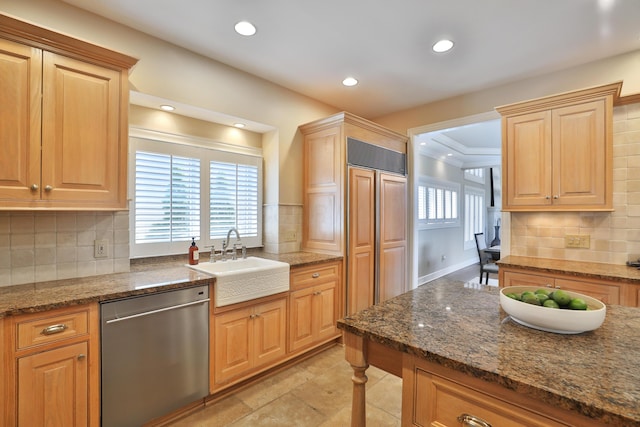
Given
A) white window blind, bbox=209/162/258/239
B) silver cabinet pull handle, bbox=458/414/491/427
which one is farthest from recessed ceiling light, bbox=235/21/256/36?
silver cabinet pull handle, bbox=458/414/491/427

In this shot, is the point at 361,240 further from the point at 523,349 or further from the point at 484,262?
the point at 484,262

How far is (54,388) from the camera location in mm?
1536

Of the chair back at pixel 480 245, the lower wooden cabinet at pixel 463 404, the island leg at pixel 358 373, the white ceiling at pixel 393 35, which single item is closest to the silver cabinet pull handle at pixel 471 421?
the lower wooden cabinet at pixel 463 404

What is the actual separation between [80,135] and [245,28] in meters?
1.33

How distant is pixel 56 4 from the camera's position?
193 centimetres

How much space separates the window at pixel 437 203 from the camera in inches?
221

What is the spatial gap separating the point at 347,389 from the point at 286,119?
2.63 m

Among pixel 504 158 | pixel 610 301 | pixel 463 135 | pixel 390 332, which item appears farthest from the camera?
pixel 463 135

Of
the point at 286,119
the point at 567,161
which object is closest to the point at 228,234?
the point at 286,119

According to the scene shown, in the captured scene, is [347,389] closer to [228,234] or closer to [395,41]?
[228,234]

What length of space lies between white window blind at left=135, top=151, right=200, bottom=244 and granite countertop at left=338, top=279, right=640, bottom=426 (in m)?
2.03

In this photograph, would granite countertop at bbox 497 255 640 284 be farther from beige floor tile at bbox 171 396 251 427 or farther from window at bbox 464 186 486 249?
window at bbox 464 186 486 249

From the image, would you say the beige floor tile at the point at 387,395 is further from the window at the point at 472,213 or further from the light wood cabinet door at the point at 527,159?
the window at the point at 472,213

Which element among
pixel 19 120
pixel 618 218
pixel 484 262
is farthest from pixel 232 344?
pixel 484 262
